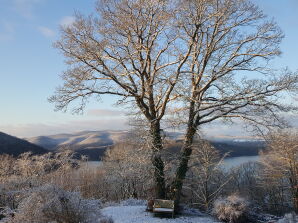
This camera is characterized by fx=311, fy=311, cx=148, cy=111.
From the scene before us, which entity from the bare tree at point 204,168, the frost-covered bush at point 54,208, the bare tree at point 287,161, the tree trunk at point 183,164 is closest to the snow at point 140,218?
the tree trunk at point 183,164

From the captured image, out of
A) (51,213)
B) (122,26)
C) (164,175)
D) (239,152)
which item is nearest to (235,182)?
(164,175)

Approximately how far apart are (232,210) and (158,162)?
376cm

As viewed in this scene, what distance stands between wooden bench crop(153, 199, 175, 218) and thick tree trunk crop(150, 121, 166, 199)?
106cm

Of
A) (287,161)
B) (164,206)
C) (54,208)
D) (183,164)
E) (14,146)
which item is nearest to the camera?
(54,208)

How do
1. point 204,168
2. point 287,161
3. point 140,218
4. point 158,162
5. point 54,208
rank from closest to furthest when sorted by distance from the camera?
1. point 54,208
2. point 140,218
3. point 158,162
4. point 204,168
5. point 287,161

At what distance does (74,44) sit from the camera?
12.3 metres

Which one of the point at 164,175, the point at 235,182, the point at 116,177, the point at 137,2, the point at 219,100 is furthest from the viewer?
the point at 235,182

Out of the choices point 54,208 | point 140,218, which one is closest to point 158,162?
point 140,218

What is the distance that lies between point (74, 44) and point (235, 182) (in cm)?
4214

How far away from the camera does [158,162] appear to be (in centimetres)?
1304

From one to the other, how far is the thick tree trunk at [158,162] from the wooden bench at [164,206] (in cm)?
106

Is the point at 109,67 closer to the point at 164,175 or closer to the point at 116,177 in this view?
the point at 164,175

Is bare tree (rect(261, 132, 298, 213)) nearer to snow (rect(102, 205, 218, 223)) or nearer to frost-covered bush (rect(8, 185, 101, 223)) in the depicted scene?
snow (rect(102, 205, 218, 223))

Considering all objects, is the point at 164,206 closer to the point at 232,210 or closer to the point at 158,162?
the point at 158,162
